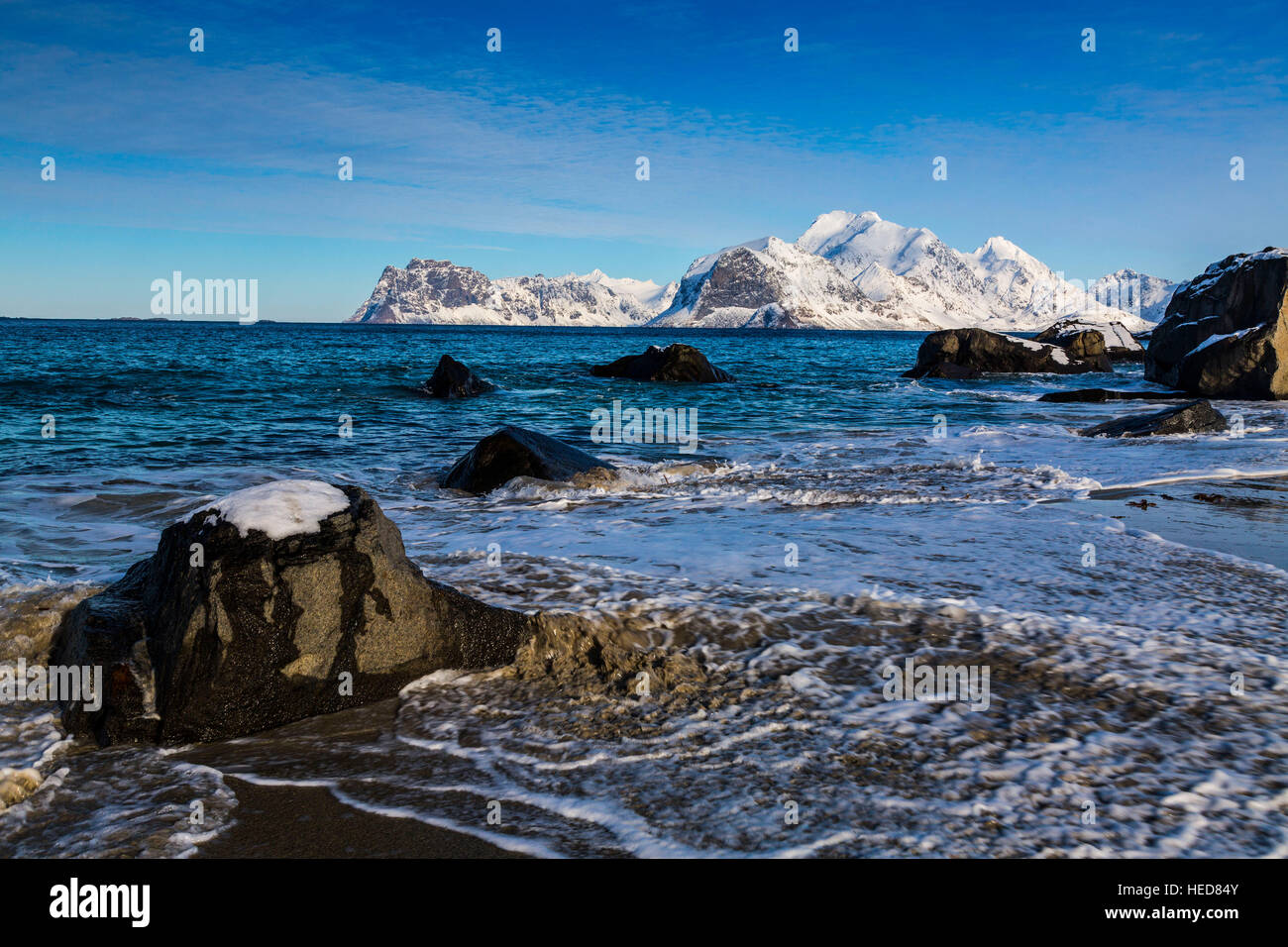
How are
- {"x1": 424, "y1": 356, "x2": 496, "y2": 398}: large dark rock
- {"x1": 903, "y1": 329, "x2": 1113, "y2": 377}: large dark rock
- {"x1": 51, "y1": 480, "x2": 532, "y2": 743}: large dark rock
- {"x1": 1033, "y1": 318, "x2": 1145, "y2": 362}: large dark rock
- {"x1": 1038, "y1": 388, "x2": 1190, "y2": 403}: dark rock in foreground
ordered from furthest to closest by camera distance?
{"x1": 1033, "y1": 318, "x2": 1145, "y2": 362}: large dark rock < {"x1": 903, "y1": 329, "x2": 1113, "y2": 377}: large dark rock < {"x1": 424, "y1": 356, "x2": 496, "y2": 398}: large dark rock < {"x1": 1038, "y1": 388, "x2": 1190, "y2": 403}: dark rock in foreground < {"x1": 51, "y1": 480, "x2": 532, "y2": 743}: large dark rock

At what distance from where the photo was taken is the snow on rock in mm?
4285

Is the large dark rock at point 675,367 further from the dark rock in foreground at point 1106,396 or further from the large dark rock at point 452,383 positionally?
the dark rock in foreground at point 1106,396

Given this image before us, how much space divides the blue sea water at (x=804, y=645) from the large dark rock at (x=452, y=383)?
12267 mm

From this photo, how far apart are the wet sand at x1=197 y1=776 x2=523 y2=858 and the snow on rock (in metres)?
1.48

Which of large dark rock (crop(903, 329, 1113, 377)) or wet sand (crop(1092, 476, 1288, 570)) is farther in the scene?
large dark rock (crop(903, 329, 1113, 377))

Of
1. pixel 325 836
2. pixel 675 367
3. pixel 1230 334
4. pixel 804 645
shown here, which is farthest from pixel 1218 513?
pixel 675 367

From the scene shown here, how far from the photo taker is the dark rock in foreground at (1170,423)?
1501 centimetres

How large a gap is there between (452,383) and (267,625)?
70.8 ft

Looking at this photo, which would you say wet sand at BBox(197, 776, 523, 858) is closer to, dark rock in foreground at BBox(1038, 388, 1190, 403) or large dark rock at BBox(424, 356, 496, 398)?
large dark rock at BBox(424, 356, 496, 398)

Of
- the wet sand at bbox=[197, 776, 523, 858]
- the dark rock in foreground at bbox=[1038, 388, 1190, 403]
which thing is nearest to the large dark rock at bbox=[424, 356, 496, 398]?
the dark rock in foreground at bbox=[1038, 388, 1190, 403]

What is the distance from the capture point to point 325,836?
2982 mm

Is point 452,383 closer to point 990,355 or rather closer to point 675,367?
point 675,367

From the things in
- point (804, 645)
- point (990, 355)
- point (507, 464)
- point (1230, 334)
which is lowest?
point (804, 645)
